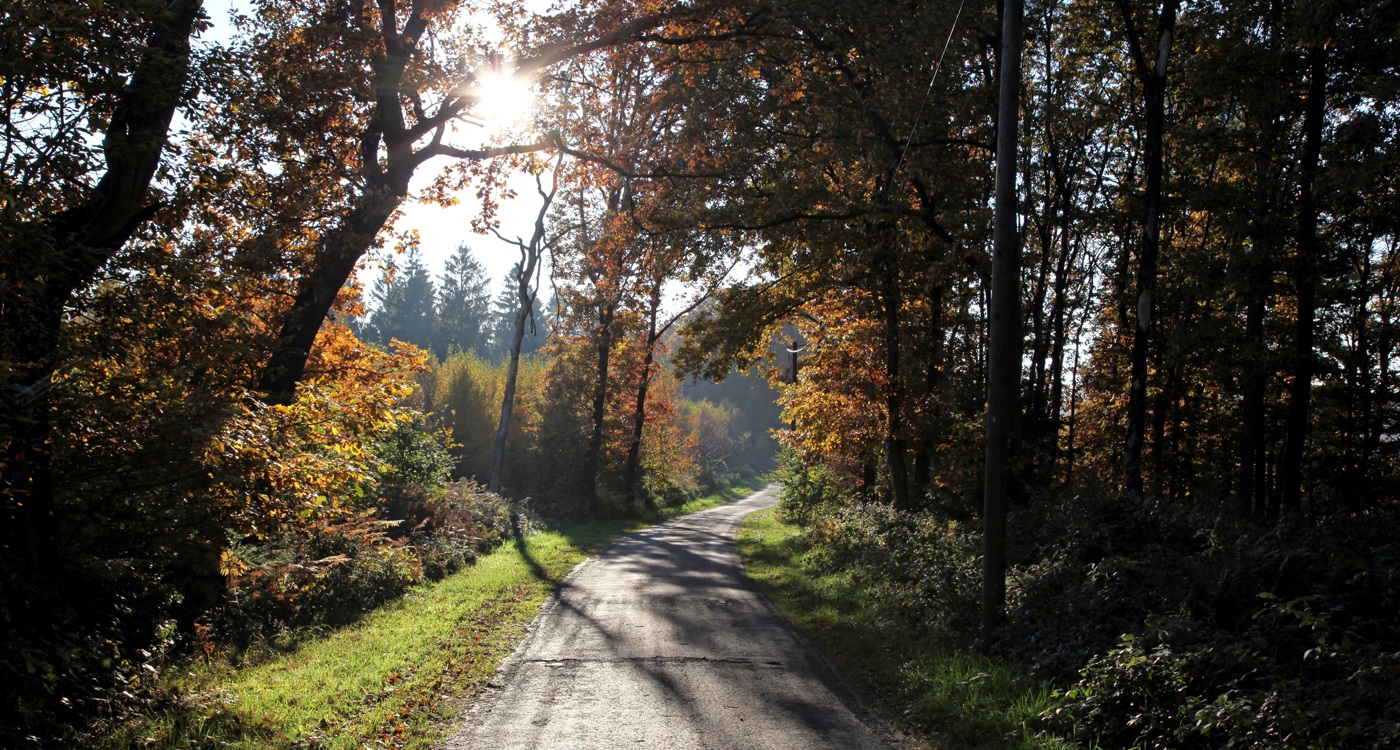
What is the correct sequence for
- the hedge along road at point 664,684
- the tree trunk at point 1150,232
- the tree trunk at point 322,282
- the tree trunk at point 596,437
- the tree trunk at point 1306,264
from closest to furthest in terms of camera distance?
the hedge along road at point 664,684, the tree trunk at point 322,282, the tree trunk at point 1150,232, the tree trunk at point 1306,264, the tree trunk at point 596,437

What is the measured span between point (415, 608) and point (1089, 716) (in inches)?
364

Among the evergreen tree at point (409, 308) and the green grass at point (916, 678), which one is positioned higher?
the evergreen tree at point (409, 308)

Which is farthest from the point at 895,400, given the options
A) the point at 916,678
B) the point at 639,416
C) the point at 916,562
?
the point at 639,416

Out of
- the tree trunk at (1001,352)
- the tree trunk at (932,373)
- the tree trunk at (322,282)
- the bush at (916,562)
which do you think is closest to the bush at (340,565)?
the tree trunk at (322,282)

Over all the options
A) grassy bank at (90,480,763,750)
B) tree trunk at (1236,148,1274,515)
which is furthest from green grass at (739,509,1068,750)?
tree trunk at (1236,148,1274,515)

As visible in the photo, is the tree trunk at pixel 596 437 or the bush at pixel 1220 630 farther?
the tree trunk at pixel 596 437

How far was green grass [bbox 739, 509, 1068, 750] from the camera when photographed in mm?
6430

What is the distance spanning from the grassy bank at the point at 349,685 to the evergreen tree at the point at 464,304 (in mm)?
96150

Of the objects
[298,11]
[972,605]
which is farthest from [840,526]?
[298,11]

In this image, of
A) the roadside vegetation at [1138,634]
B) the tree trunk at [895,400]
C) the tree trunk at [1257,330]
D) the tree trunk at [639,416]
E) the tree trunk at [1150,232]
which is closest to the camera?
the roadside vegetation at [1138,634]

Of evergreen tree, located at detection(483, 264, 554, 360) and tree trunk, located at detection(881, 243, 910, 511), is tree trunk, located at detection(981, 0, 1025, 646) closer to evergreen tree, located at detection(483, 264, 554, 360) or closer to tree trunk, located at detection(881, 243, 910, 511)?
tree trunk, located at detection(881, 243, 910, 511)

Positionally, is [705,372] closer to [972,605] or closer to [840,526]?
[840,526]

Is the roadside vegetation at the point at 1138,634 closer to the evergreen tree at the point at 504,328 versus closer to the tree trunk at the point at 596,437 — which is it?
the tree trunk at the point at 596,437

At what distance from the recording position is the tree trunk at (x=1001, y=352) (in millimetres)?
8758
